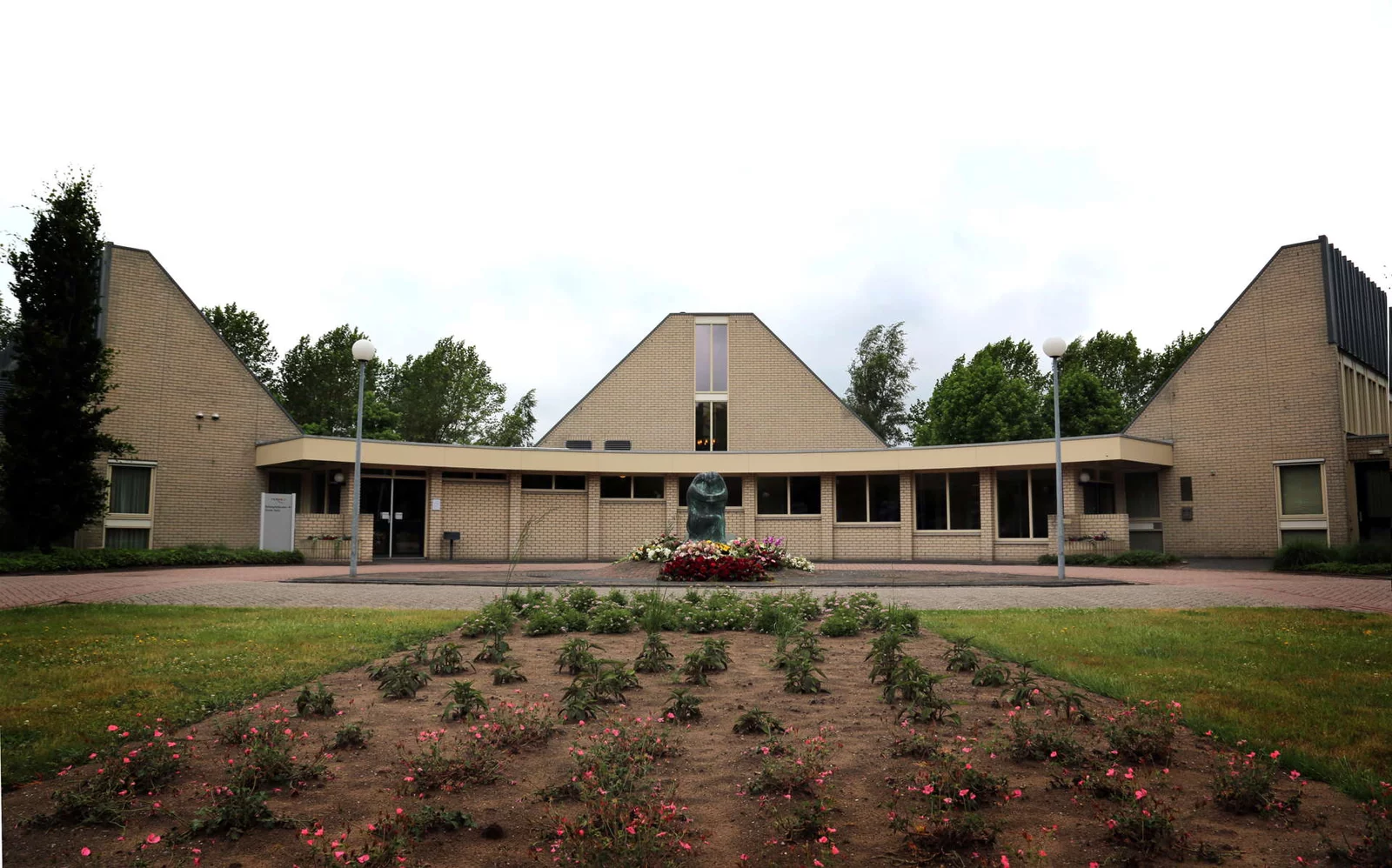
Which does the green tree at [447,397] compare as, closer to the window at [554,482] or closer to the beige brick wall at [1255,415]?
the window at [554,482]

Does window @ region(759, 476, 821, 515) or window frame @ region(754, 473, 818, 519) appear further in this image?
window @ region(759, 476, 821, 515)

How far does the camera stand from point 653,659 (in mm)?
6340

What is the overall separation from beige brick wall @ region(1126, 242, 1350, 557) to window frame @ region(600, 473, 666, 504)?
1549cm

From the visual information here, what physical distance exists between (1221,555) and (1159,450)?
11.1 feet

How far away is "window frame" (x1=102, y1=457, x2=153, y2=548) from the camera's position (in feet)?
78.3

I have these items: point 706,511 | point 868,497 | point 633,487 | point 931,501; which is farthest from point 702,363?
point 706,511

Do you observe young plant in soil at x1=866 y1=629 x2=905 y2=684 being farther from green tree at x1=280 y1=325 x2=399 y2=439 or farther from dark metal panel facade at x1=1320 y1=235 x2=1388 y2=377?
green tree at x1=280 y1=325 x2=399 y2=439

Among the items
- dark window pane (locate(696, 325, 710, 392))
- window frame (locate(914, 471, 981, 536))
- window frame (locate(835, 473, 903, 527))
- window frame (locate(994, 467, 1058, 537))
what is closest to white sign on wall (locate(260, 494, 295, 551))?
dark window pane (locate(696, 325, 710, 392))

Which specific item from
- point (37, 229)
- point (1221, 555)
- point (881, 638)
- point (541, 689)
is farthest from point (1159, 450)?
point (37, 229)

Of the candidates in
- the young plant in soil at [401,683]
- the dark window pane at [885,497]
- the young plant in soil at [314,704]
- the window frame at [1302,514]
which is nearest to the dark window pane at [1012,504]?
the dark window pane at [885,497]

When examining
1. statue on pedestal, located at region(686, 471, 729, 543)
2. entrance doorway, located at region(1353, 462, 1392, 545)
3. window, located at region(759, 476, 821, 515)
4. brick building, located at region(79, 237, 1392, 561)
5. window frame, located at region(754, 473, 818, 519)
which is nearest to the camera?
statue on pedestal, located at region(686, 471, 729, 543)

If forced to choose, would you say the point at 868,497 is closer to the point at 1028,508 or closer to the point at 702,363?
the point at 1028,508

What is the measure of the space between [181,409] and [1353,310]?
1368 inches

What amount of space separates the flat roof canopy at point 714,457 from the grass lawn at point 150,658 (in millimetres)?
14763
